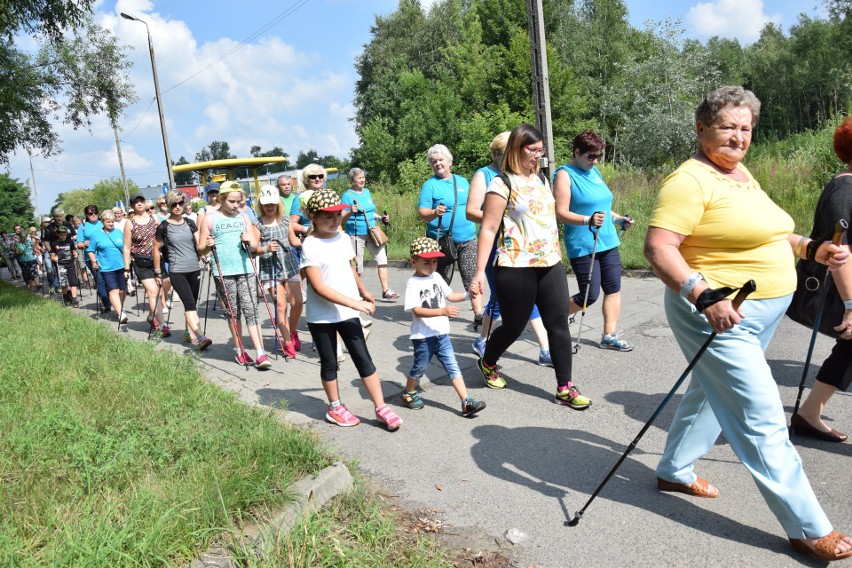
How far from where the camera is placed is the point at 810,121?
50250mm

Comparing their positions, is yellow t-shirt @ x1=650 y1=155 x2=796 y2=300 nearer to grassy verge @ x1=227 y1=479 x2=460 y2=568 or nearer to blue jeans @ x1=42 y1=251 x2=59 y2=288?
grassy verge @ x1=227 y1=479 x2=460 y2=568

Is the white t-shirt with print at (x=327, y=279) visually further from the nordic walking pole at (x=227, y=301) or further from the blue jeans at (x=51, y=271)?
the blue jeans at (x=51, y=271)

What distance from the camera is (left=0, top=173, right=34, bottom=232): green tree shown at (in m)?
70.9

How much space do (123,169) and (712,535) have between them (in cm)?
4569

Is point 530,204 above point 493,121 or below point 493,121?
below

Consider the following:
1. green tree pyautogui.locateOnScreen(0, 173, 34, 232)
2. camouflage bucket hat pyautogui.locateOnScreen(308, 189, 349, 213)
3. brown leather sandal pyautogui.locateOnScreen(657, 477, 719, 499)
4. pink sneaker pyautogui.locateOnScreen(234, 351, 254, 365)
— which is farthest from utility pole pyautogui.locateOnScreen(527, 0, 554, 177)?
green tree pyautogui.locateOnScreen(0, 173, 34, 232)

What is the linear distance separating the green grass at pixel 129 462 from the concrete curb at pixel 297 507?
7cm

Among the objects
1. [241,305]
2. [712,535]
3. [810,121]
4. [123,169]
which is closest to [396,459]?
[712,535]

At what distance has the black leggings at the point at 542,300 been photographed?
4.56 metres

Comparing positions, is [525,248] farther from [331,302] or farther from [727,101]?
[727,101]

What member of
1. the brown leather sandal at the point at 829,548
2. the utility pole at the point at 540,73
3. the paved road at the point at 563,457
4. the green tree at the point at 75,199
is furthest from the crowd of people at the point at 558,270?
the green tree at the point at 75,199

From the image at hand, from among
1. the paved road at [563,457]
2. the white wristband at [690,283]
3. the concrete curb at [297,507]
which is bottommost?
the paved road at [563,457]

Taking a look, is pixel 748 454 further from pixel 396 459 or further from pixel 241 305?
pixel 241 305

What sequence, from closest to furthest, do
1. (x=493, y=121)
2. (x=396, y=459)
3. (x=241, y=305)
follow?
1. (x=396, y=459)
2. (x=241, y=305)
3. (x=493, y=121)
